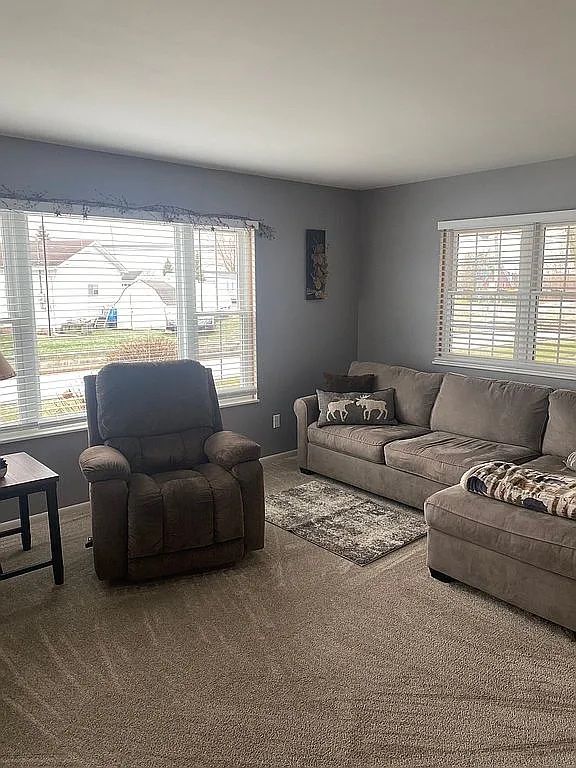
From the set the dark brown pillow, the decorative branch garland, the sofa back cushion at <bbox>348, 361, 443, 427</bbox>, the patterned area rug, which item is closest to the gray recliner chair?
the patterned area rug

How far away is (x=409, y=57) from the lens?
2352mm

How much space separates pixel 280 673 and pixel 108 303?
2.76 m

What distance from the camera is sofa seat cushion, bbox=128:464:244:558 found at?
3.06 meters

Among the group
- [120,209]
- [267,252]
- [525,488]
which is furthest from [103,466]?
[267,252]

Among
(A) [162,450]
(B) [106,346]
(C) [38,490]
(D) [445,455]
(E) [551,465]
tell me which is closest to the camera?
(C) [38,490]

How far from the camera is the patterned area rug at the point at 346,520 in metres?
3.59

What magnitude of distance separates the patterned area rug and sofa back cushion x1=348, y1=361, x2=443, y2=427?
31.9 inches

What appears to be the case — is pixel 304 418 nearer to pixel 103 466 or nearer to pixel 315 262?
pixel 315 262

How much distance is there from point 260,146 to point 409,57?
1.69 meters

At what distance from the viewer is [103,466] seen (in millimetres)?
3076

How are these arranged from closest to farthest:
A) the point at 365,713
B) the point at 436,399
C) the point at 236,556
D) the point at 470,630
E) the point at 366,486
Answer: the point at 365,713 < the point at 470,630 < the point at 236,556 < the point at 366,486 < the point at 436,399

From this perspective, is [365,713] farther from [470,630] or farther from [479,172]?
[479,172]

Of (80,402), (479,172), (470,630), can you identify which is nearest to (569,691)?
(470,630)

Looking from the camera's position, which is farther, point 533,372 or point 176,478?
point 533,372
